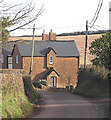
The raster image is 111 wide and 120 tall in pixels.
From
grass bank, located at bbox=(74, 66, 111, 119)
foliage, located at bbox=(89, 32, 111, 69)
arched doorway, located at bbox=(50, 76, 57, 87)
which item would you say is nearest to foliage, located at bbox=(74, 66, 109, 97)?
grass bank, located at bbox=(74, 66, 111, 119)

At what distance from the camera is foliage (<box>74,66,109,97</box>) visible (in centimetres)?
2322

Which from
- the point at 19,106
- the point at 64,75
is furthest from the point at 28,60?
the point at 19,106

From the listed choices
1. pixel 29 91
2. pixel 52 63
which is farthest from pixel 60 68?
pixel 29 91

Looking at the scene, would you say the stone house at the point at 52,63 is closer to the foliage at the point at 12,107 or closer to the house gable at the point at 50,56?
the house gable at the point at 50,56

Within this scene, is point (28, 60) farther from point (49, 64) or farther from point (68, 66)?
point (68, 66)

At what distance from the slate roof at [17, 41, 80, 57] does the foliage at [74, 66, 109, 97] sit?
1697cm

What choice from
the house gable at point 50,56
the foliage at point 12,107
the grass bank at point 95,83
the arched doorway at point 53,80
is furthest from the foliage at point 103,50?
the house gable at point 50,56

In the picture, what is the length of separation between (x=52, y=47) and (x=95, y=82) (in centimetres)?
2732

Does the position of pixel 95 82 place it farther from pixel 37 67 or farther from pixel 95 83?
pixel 37 67

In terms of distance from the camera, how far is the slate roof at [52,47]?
5175 centimetres

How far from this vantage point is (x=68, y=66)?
52.1 meters

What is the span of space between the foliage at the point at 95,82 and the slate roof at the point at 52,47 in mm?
16968

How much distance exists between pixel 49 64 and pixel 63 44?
19.3 ft

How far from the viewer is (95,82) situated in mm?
27406
